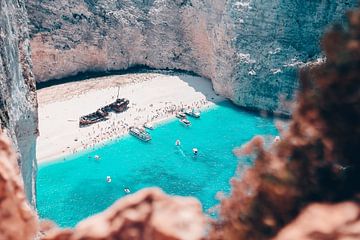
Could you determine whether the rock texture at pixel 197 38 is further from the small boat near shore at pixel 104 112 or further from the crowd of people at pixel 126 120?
the small boat near shore at pixel 104 112

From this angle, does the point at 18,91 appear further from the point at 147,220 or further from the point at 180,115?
the point at 180,115

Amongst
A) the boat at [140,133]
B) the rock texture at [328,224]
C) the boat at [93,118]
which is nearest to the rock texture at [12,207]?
the rock texture at [328,224]

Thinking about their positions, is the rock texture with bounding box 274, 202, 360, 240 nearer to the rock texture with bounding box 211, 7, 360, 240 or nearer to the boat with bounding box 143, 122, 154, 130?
the rock texture with bounding box 211, 7, 360, 240

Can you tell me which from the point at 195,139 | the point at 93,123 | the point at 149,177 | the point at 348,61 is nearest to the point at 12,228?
the point at 348,61

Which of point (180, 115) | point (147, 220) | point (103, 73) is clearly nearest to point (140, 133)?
point (180, 115)

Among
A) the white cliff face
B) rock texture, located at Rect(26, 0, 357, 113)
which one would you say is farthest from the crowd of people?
the white cliff face

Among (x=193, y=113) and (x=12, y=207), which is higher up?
(x=12, y=207)
